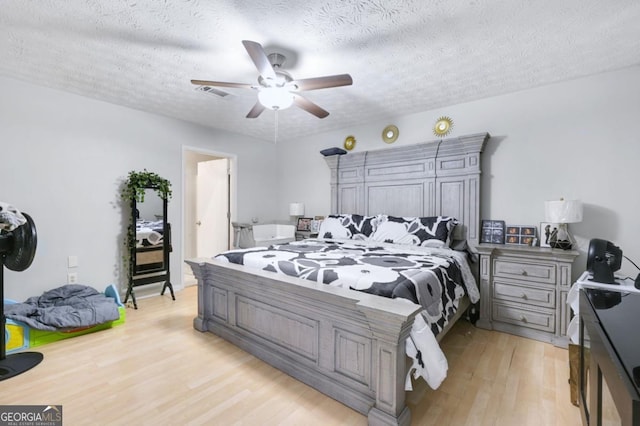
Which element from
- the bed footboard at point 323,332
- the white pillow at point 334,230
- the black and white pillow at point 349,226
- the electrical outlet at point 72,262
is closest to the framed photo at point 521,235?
the black and white pillow at point 349,226

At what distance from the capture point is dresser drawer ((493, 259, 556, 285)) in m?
2.55

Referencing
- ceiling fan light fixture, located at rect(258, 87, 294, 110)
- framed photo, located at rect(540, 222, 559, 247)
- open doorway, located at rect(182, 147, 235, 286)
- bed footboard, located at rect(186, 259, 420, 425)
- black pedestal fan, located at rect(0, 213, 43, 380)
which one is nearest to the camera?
bed footboard, located at rect(186, 259, 420, 425)

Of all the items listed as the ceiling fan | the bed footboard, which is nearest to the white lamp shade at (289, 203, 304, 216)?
the bed footboard

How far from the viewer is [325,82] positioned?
2.08 metres

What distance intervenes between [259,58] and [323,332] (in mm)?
1773

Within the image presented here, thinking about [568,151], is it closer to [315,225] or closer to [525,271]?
[525,271]

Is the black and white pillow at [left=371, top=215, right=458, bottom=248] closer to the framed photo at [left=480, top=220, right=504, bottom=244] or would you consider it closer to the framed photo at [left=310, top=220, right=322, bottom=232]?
the framed photo at [left=480, top=220, right=504, bottom=244]

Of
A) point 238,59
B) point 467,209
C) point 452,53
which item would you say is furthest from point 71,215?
point 467,209

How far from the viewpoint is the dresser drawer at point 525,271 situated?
2549mm

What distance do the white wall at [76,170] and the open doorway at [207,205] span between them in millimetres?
821

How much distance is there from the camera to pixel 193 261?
8.82 ft

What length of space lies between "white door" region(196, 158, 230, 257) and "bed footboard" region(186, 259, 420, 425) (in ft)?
7.47

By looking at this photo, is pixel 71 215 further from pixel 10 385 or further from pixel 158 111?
pixel 10 385

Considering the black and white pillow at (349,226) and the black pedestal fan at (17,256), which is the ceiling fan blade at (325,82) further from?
the black pedestal fan at (17,256)
